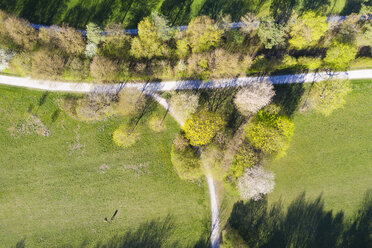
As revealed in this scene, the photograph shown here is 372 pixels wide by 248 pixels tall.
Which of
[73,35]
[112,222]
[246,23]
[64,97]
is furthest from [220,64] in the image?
[112,222]

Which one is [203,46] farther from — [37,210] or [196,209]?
[37,210]

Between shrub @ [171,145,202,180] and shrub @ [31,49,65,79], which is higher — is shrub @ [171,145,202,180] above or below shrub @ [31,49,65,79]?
below

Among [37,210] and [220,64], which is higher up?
[220,64]

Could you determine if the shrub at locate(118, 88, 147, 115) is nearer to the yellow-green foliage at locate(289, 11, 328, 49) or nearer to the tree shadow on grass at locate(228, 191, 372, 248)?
the tree shadow on grass at locate(228, 191, 372, 248)

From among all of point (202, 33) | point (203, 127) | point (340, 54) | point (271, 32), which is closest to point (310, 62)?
point (340, 54)

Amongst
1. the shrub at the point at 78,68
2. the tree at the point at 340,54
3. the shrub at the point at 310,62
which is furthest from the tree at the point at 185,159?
the tree at the point at 340,54

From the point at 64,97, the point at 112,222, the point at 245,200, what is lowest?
the point at 245,200

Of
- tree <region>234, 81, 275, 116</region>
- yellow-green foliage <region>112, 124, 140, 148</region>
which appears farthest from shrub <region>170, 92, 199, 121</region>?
yellow-green foliage <region>112, 124, 140, 148</region>
